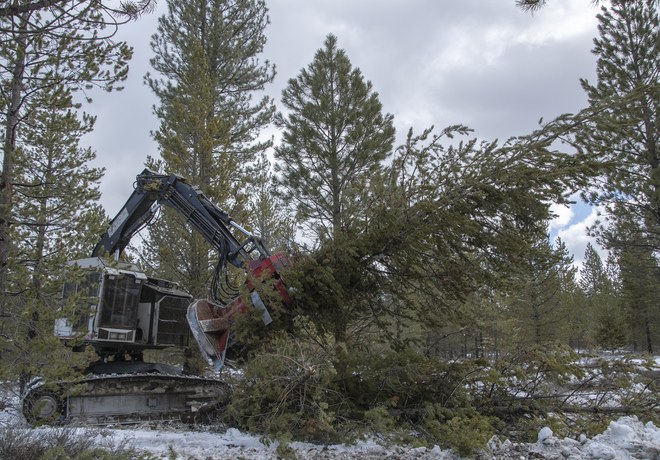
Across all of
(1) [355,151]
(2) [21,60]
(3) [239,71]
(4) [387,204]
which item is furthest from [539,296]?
(2) [21,60]

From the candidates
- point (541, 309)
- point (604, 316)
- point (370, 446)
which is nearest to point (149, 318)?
point (370, 446)

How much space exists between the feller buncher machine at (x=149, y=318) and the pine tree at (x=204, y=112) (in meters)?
4.22

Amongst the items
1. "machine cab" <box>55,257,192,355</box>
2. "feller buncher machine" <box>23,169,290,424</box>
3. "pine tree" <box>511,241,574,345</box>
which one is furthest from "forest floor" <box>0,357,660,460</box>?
"pine tree" <box>511,241,574,345</box>

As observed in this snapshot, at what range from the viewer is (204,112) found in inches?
527

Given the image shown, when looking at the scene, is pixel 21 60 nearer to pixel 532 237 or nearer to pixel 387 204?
pixel 387 204

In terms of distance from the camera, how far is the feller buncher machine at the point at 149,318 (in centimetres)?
683

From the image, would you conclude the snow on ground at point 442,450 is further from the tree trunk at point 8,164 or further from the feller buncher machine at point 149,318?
the tree trunk at point 8,164

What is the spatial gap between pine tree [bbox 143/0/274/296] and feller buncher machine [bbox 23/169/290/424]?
4223mm

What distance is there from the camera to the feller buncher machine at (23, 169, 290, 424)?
683 cm

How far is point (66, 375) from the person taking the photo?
5758 mm

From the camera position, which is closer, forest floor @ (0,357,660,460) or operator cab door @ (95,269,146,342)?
forest floor @ (0,357,660,460)

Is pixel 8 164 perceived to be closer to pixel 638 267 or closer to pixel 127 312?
pixel 127 312

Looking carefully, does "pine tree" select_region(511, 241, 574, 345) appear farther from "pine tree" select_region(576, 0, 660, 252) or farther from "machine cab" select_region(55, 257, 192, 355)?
"machine cab" select_region(55, 257, 192, 355)

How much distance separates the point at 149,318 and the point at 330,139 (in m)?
7.47
